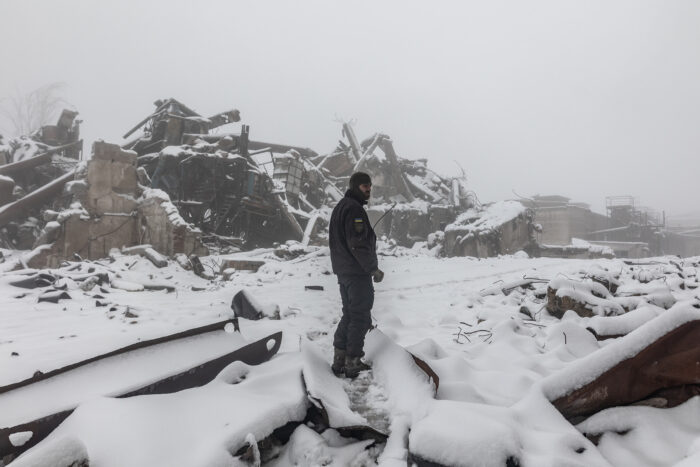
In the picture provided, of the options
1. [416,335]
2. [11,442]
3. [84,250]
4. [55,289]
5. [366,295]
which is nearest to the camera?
[11,442]

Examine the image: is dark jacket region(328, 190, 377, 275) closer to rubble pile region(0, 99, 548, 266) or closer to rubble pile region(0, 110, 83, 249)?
rubble pile region(0, 99, 548, 266)

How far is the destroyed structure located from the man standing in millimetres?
7485

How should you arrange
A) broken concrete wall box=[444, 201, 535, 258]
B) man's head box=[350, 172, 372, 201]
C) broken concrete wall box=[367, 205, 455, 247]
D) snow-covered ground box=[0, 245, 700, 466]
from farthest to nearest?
broken concrete wall box=[367, 205, 455, 247] → broken concrete wall box=[444, 201, 535, 258] → man's head box=[350, 172, 372, 201] → snow-covered ground box=[0, 245, 700, 466]

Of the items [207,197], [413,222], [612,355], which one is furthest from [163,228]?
[413,222]

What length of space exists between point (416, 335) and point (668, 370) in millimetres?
2319

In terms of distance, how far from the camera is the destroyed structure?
Result: 9.35m

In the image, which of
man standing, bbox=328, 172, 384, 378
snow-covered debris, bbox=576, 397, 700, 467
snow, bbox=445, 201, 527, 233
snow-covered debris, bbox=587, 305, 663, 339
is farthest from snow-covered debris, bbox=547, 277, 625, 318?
snow, bbox=445, 201, 527, 233

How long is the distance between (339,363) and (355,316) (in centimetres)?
41

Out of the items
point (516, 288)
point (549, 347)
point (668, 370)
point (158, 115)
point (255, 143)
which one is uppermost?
point (158, 115)

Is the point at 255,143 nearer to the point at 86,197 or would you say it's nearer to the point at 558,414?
the point at 86,197

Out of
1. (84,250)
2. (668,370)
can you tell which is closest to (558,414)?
(668,370)

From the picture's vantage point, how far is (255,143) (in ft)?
64.5

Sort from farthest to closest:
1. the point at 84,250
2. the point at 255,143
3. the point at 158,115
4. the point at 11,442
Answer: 1. the point at 255,143
2. the point at 158,115
3. the point at 84,250
4. the point at 11,442

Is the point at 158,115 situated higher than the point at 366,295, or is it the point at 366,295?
the point at 158,115
